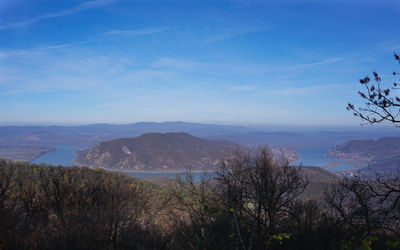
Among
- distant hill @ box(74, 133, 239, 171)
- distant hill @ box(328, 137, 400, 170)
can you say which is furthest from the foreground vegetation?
distant hill @ box(328, 137, 400, 170)

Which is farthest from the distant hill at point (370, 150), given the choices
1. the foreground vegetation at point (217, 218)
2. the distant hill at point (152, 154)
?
the foreground vegetation at point (217, 218)

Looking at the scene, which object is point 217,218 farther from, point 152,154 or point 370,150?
point 370,150

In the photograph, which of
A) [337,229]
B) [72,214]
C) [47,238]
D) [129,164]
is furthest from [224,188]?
[129,164]

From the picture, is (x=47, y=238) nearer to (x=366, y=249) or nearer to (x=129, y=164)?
(x=366, y=249)

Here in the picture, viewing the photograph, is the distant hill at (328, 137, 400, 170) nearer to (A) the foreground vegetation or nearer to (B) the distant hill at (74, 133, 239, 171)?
(B) the distant hill at (74, 133, 239, 171)

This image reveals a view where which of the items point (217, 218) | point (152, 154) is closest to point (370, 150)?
point (152, 154)

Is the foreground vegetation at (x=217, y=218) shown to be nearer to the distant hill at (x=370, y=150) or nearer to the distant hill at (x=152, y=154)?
the distant hill at (x=152, y=154)
